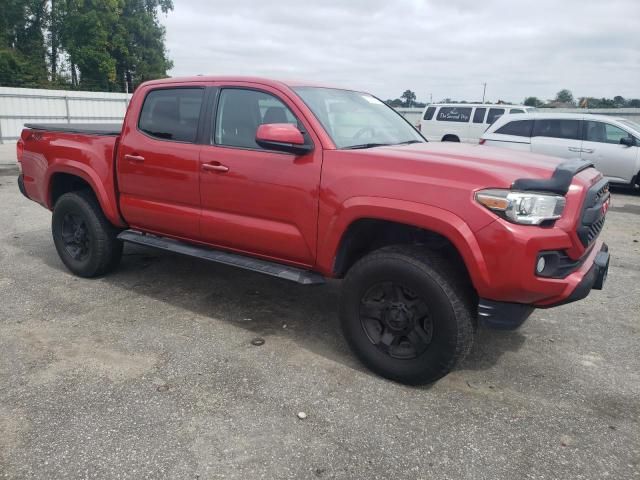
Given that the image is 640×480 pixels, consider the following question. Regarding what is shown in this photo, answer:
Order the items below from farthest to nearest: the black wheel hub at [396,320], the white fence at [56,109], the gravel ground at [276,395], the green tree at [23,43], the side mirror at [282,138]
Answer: the green tree at [23,43] → the white fence at [56,109] → the side mirror at [282,138] → the black wheel hub at [396,320] → the gravel ground at [276,395]

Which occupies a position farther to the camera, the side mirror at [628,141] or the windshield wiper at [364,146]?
the side mirror at [628,141]

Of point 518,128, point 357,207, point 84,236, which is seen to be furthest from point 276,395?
point 518,128

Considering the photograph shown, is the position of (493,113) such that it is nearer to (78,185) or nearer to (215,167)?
(78,185)

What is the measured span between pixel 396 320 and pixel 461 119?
1331 centimetres

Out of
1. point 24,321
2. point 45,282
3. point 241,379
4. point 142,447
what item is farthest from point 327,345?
point 45,282

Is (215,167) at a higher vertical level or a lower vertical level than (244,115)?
lower

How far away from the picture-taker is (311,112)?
3539 mm

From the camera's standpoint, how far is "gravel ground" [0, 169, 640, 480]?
2494 millimetres

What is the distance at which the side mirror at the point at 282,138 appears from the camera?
127 inches

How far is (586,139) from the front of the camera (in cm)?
1090

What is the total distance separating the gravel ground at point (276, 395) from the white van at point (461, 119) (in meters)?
11.1

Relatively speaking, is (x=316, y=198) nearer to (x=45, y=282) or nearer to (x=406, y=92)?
(x=45, y=282)

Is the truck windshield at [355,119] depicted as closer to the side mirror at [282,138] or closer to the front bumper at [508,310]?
the side mirror at [282,138]

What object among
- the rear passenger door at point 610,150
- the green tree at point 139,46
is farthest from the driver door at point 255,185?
the green tree at point 139,46
